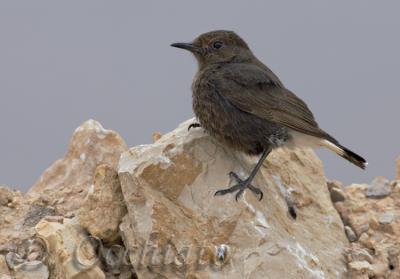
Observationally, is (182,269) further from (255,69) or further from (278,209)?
(255,69)

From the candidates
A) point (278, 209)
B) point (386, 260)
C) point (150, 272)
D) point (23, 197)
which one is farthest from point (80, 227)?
point (386, 260)

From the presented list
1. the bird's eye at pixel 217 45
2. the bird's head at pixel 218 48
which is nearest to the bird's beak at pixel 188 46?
the bird's head at pixel 218 48

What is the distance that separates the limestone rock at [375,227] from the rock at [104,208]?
Result: 2.67 metres

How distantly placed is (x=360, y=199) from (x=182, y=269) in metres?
3.30

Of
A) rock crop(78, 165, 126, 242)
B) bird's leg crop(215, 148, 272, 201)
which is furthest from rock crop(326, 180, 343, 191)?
rock crop(78, 165, 126, 242)

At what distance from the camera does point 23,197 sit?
9.38 meters

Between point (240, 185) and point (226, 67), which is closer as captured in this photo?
point (240, 185)

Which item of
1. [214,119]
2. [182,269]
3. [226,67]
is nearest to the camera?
[182,269]

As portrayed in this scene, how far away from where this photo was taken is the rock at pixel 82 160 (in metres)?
9.49

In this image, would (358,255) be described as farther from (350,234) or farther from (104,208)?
(104,208)

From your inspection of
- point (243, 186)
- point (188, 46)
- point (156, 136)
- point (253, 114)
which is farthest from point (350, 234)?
point (188, 46)

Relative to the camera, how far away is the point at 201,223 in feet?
25.6

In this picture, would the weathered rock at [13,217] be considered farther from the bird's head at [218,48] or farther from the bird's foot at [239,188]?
the bird's head at [218,48]

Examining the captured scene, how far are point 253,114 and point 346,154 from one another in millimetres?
1241
